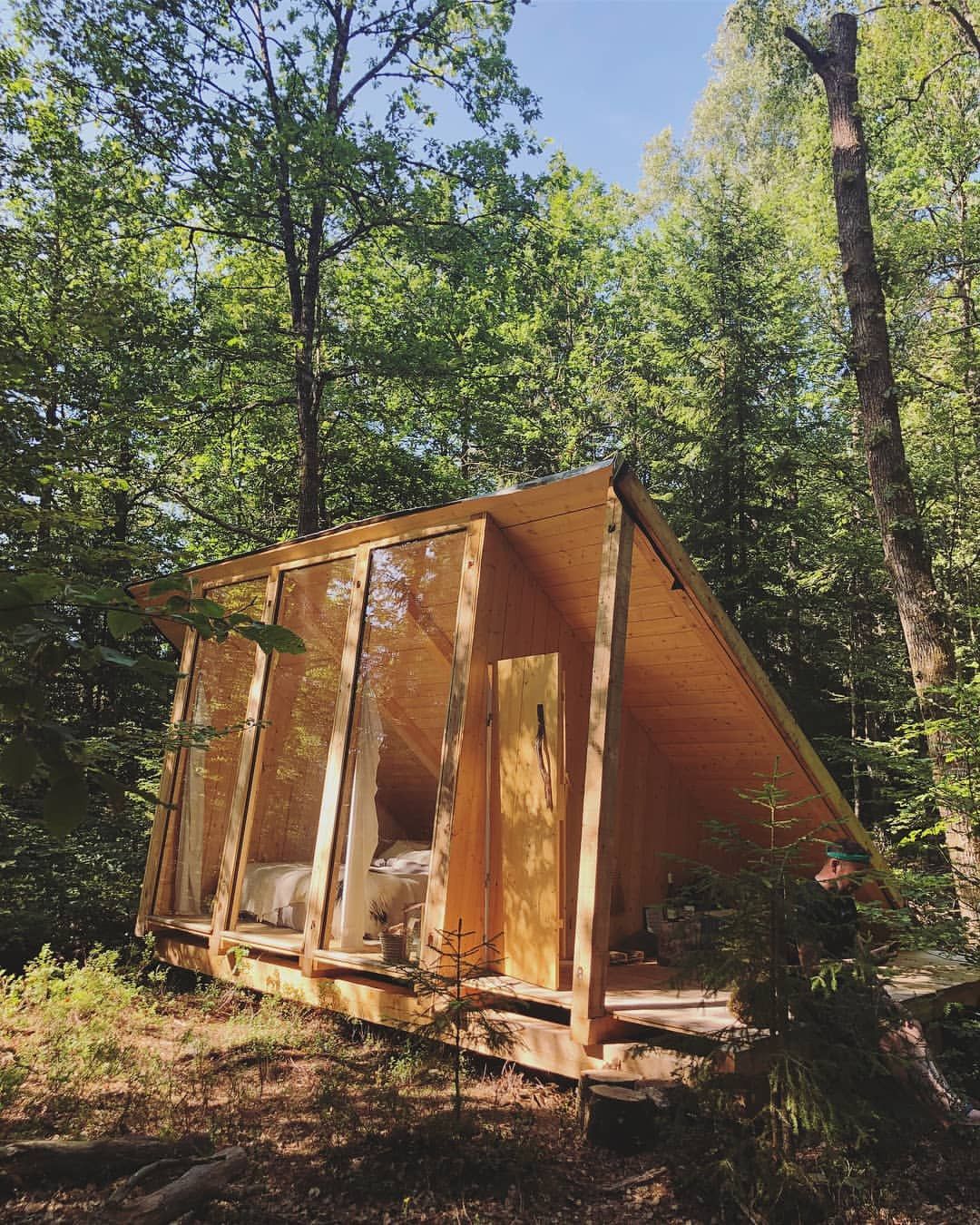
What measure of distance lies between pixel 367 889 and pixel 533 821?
1.40m

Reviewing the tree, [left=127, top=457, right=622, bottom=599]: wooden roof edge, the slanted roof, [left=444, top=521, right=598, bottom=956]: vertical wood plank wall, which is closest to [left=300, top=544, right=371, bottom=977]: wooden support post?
[left=127, top=457, right=622, bottom=599]: wooden roof edge

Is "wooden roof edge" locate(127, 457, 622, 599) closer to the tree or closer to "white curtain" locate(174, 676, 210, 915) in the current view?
"white curtain" locate(174, 676, 210, 915)

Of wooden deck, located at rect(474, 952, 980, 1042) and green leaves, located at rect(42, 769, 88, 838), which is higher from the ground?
green leaves, located at rect(42, 769, 88, 838)

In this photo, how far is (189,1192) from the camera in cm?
280

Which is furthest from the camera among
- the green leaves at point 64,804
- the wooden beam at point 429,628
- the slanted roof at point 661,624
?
the wooden beam at point 429,628

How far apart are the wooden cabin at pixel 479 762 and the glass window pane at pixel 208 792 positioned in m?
0.02

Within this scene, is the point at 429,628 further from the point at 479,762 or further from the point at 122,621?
the point at 122,621

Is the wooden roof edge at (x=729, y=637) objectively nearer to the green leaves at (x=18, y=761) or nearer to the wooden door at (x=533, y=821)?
the wooden door at (x=533, y=821)

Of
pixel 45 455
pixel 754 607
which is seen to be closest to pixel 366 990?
pixel 45 455

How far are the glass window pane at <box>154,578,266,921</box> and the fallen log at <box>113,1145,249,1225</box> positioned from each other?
3907mm

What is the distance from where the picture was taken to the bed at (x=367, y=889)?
5391 mm

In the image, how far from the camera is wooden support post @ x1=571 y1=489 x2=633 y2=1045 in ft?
12.6

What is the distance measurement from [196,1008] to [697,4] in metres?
16.1

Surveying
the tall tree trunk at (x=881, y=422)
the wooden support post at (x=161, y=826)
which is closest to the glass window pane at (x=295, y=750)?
the wooden support post at (x=161, y=826)
